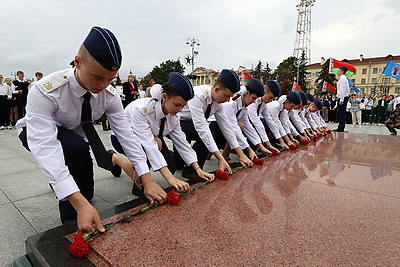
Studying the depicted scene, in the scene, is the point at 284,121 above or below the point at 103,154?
below

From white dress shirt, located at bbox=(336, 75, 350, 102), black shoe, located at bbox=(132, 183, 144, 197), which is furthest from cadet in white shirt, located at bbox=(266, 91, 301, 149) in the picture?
white dress shirt, located at bbox=(336, 75, 350, 102)

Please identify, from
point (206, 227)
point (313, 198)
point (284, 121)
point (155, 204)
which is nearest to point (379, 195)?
point (313, 198)

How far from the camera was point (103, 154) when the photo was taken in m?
1.81

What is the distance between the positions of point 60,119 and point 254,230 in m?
1.45

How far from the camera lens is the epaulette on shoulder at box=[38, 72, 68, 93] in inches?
62.7

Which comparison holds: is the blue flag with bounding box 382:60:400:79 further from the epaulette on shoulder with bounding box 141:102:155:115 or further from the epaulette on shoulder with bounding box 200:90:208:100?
the epaulette on shoulder with bounding box 141:102:155:115

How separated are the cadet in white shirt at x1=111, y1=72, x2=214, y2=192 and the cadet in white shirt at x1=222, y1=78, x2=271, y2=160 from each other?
1005mm

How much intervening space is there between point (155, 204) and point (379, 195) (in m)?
1.80

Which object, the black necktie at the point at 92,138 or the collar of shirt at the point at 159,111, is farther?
the collar of shirt at the point at 159,111

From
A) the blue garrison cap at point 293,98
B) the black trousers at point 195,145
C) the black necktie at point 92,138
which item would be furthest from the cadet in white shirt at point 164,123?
the blue garrison cap at point 293,98

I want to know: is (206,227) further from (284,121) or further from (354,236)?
(284,121)

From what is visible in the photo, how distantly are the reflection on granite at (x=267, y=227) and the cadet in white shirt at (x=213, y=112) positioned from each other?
479 millimetres

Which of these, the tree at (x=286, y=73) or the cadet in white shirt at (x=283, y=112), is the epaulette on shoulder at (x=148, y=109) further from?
the tree at (x=286, y=73)

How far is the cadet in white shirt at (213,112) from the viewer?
2748mm
